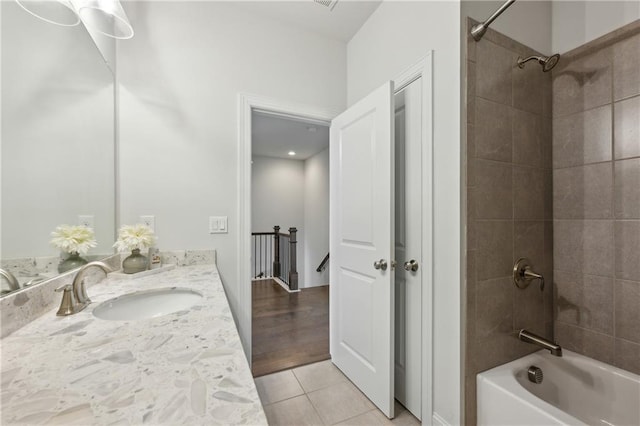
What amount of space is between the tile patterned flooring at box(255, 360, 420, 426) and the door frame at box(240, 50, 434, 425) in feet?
0.75

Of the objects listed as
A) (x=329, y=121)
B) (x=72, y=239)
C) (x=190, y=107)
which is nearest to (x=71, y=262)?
(x=72, y=239)

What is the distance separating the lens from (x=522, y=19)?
1496 mm

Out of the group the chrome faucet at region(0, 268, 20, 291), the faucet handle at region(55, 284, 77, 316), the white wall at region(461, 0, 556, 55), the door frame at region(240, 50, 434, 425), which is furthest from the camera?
the door frame at region(240, 50, 434, 425)

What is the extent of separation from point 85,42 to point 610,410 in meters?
3.10

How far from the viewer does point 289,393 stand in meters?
1.79

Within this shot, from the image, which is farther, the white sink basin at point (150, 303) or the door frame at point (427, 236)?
the door frame at point (427, 236)

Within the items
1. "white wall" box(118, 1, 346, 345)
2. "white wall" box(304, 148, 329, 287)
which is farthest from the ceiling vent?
"white wall" box(304, 148, 329, 287)

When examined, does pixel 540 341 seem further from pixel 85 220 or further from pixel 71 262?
pixel 85 220

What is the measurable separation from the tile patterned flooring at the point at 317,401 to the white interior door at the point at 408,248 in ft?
0.67

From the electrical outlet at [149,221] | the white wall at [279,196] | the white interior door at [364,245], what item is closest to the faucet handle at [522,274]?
the white interior door at [364,245]

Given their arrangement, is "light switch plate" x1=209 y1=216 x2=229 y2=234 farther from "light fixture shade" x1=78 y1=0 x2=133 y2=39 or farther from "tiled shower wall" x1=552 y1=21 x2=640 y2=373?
"tiled shower wall" x1=552 y1=21 x2=640 y2=373

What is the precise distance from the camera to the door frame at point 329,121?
1.44 meters

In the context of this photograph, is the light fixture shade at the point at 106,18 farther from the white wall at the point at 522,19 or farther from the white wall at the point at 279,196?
the white wall at the point at 279,196

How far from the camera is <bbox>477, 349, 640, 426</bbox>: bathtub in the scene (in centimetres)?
114
